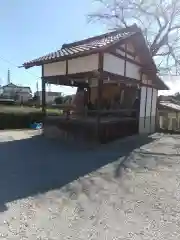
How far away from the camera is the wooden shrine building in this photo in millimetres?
8312

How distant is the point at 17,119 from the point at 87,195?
9861 millimetres

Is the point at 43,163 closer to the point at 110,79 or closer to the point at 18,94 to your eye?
the point at 110,79

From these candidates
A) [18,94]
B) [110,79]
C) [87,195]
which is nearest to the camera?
[87,195]

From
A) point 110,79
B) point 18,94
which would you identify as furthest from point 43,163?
point 18,94

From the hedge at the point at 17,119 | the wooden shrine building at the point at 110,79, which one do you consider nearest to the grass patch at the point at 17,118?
the hedge at the point at 17,119

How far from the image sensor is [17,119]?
1299 centimetres

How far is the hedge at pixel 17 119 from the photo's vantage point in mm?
12508

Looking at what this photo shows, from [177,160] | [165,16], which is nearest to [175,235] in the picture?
[177,160]

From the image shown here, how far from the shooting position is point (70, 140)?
353 inches

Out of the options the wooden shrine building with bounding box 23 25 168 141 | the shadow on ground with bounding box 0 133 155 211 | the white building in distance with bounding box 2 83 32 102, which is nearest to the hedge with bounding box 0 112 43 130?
the wooden shrine building with bounding box 23 25 168 141

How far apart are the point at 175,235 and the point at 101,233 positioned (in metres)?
0.89

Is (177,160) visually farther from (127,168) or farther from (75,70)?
(75,70)

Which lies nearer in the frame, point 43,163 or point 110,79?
point 43,163

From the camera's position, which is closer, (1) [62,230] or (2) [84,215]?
(1) [62,230]
